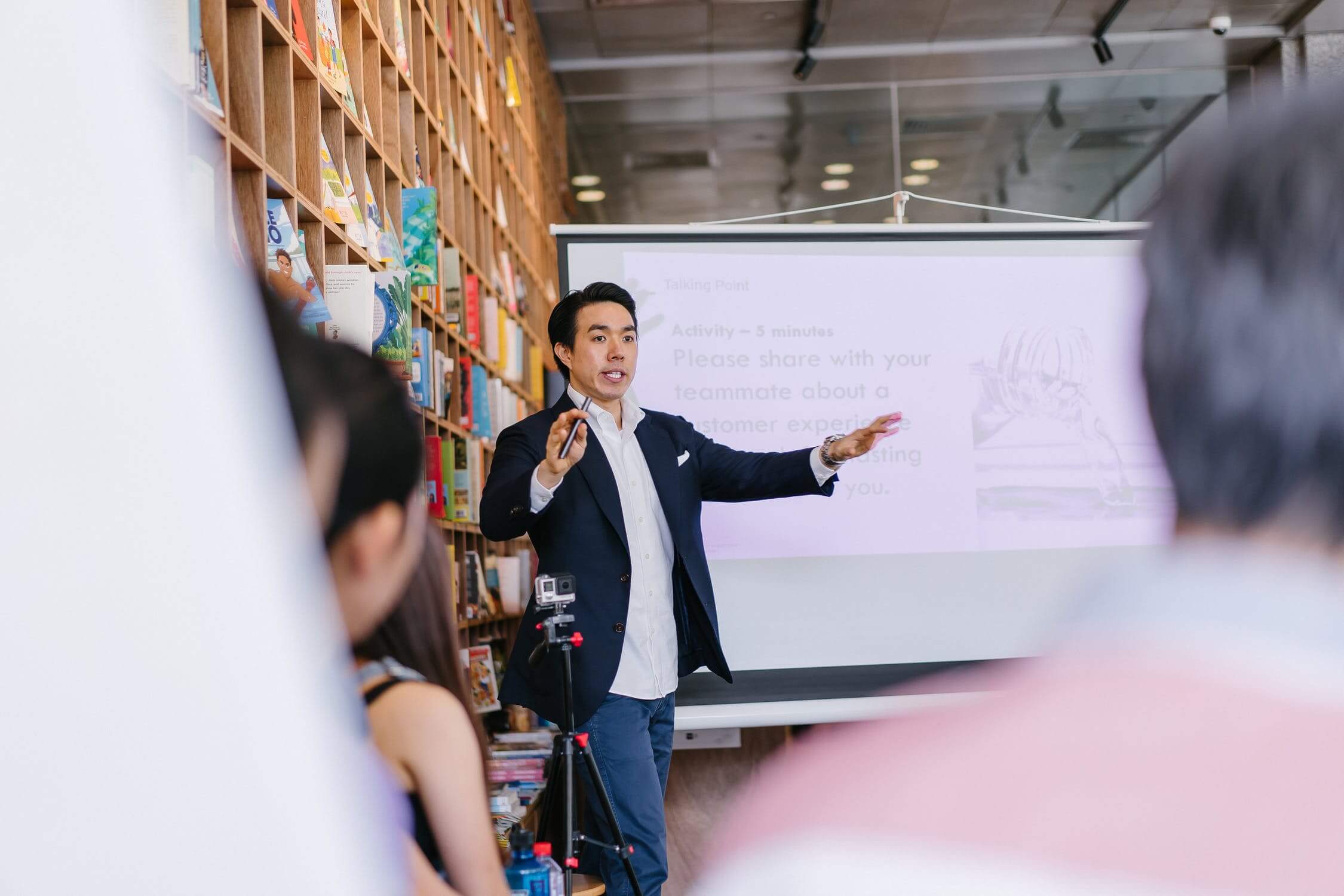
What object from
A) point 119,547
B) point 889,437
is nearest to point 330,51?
point 889,437

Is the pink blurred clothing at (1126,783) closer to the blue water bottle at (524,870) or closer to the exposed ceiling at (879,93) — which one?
the blue water bottle at (524,870)

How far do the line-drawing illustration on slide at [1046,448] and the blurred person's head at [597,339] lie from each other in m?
1.22

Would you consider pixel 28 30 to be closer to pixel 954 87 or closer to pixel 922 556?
pixel 922 556

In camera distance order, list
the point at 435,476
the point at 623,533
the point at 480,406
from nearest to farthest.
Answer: the point at 623,533
the point at 435,476
the point at 480,406

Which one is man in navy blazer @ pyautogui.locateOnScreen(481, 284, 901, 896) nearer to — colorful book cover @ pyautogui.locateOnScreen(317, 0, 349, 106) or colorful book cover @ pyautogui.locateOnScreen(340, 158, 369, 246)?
colorful book cover @ pyautogui.locateOnScreen(340, 158, 369, 246)

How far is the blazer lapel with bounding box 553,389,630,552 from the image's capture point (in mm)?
2434

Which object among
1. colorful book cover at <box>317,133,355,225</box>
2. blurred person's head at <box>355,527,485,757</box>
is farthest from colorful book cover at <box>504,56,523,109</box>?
blurred person's head at <box>355,527,485,757</box>

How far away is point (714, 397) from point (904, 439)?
569 millimetres

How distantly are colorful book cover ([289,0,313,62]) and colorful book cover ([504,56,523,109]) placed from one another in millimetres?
2830

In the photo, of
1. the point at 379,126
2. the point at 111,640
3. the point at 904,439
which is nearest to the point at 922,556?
the point at 904,439

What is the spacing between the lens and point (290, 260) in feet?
6.78

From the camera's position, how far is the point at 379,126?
2980 millimetres

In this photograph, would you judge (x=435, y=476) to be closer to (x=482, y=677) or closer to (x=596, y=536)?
(x=482, y=677)

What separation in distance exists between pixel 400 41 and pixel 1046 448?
2.21m
